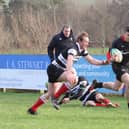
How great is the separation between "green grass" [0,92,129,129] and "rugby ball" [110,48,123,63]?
A: 1.27 meters

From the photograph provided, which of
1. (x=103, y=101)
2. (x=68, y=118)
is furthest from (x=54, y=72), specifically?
(x=103, y=101)

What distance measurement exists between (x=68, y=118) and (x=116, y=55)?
170cm

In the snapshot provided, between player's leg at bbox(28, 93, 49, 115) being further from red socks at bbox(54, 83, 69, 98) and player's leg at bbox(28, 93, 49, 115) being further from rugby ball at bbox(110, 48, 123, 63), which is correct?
rugby ball at bbox(110, 48, 123, 63)

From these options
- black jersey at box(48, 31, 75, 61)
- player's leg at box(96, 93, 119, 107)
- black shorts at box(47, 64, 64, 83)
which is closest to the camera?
black shorts at box(47, 64, 64, 83)

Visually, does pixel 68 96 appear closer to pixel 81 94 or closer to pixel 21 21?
pixel 81 94

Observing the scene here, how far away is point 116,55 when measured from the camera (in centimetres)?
1324

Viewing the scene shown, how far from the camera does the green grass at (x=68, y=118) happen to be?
11867 mm

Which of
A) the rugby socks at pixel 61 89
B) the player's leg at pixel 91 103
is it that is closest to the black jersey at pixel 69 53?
the rugby socks at pixel 61 89

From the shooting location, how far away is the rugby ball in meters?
13.2

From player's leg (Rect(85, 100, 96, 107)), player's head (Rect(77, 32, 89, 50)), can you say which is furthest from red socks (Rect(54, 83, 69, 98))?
player's leg (Rect(85, 100, 96, 107))

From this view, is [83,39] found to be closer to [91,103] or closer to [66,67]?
[66,67]

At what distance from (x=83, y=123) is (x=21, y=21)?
91.2 feet

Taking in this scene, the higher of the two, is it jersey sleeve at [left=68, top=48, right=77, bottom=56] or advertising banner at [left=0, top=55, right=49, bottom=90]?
jersey sleeve at [left=68, top=48, right=77, bottom=56]

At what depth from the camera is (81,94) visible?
17.0 m
